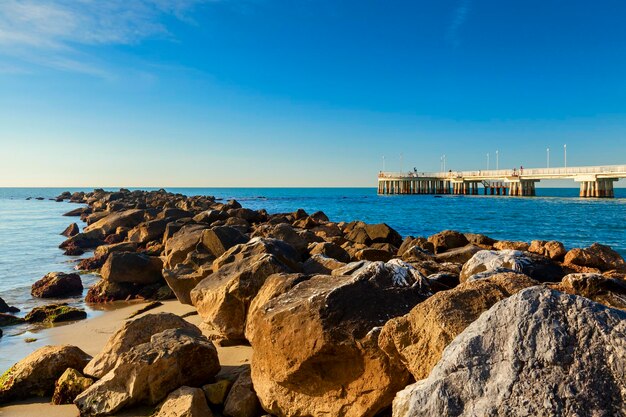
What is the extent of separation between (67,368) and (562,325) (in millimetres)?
5896

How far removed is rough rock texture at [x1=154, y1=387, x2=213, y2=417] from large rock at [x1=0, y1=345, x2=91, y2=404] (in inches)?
79.4

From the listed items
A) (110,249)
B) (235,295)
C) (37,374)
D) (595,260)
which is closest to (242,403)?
(235,295)

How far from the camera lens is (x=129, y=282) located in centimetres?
1198

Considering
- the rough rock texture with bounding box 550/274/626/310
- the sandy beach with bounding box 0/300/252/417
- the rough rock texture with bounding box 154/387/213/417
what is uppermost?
the rough rock texture with bounding box 550/274/626/310

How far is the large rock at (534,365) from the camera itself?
259cm

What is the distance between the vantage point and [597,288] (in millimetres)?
4648

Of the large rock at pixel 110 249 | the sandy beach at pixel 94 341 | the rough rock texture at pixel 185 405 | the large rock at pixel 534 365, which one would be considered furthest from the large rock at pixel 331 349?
the large rock at pixel 110 249

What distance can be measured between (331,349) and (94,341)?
5.73 meters

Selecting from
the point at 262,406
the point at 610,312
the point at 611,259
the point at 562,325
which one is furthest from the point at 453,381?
the point at 611,259

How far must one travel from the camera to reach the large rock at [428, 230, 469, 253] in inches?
522

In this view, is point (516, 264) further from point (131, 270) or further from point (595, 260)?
point (131, 270)

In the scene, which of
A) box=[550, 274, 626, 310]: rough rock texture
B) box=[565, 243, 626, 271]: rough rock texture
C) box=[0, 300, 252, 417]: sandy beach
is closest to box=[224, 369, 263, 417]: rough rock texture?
box=[0, 300, 252, 417]: sandy beach

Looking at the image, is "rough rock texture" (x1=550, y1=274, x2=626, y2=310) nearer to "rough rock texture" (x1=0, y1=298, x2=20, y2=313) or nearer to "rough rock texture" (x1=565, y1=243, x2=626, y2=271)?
"rough rock texture" (x1=565, y1=243, x2=626, y2=271)

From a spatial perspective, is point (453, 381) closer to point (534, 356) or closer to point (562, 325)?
point (534, 356)
